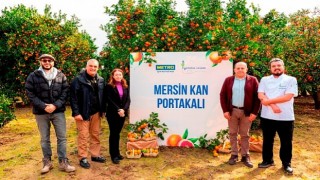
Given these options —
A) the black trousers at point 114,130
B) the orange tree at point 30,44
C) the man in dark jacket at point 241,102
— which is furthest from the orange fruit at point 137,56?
the orange tree at point 30,44

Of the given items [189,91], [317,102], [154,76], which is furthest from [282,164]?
[317,102]

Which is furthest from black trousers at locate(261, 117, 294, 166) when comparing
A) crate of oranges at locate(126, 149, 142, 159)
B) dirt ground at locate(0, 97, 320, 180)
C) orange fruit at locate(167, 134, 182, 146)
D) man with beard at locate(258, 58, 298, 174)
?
crate of oranges at locate(126, 149, 142, 159)

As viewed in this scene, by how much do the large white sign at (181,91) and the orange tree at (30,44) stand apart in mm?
7688

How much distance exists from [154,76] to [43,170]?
2890 mm

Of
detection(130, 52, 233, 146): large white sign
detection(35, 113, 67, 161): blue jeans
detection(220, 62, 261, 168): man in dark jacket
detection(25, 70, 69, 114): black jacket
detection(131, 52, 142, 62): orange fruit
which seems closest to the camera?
detection(25, 70, 69, 114): black jacket

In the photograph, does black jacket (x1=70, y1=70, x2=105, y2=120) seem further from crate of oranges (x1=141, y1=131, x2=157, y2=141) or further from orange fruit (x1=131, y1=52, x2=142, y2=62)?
orange fruit (x1=131, y1=52, x2=142, y2=62)

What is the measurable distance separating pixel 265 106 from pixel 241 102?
41cm

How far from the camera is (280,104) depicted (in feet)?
18.1

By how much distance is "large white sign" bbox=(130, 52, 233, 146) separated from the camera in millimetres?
6930

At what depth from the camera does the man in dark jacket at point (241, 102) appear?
5.80m

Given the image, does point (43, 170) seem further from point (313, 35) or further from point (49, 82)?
point (313, 35)

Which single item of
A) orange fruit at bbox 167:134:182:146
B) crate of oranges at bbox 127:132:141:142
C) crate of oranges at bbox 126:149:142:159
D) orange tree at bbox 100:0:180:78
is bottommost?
crate of oranges at bbox 126:149:142:159

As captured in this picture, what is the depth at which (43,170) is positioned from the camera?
5660mm

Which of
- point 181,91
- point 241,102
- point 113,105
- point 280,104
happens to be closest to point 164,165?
point 113,105
